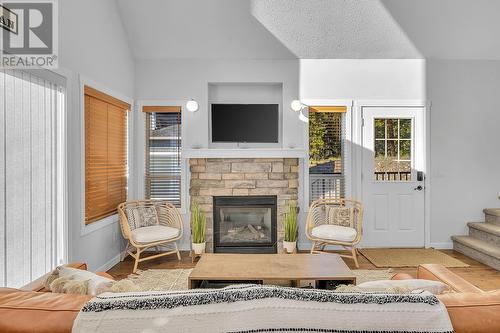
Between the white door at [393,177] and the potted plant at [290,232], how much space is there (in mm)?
1115

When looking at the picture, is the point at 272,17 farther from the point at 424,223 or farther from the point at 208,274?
the point at 424,223

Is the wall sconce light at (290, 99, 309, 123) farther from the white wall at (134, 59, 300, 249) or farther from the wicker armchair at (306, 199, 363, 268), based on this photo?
the wicker armchair at (306, 199, 363, 268)

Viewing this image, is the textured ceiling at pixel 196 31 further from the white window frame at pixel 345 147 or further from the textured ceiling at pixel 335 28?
the white window frame at pixel 345 147

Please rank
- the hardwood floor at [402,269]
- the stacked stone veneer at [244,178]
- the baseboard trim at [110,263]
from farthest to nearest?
the stacked stone veneer at [244,178] < the baseboard trim at [110,263] < the hardwood floor at [402,269]

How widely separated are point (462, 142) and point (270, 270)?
3.72 m

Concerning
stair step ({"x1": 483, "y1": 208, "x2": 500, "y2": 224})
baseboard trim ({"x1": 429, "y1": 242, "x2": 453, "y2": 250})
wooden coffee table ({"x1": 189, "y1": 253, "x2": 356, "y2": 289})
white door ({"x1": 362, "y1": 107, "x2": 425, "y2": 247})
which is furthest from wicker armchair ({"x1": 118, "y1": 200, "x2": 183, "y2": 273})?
stair step ({"x1": 483, "y1": 208, "x2": 500, "y2": 224})

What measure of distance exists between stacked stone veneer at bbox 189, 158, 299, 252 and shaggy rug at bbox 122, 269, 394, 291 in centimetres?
86

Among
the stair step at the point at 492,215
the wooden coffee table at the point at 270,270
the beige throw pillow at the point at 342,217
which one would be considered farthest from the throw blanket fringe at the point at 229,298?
the stair step at the point at 492,215

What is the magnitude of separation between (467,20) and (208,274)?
→ 4446mm

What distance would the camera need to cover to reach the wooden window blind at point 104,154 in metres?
3.39

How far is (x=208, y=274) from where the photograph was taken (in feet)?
8.07

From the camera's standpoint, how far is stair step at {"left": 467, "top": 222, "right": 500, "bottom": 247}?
4.09 metres

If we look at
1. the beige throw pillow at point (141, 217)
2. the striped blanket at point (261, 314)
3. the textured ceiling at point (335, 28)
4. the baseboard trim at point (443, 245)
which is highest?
the textured ceiling at point (335, 28)
